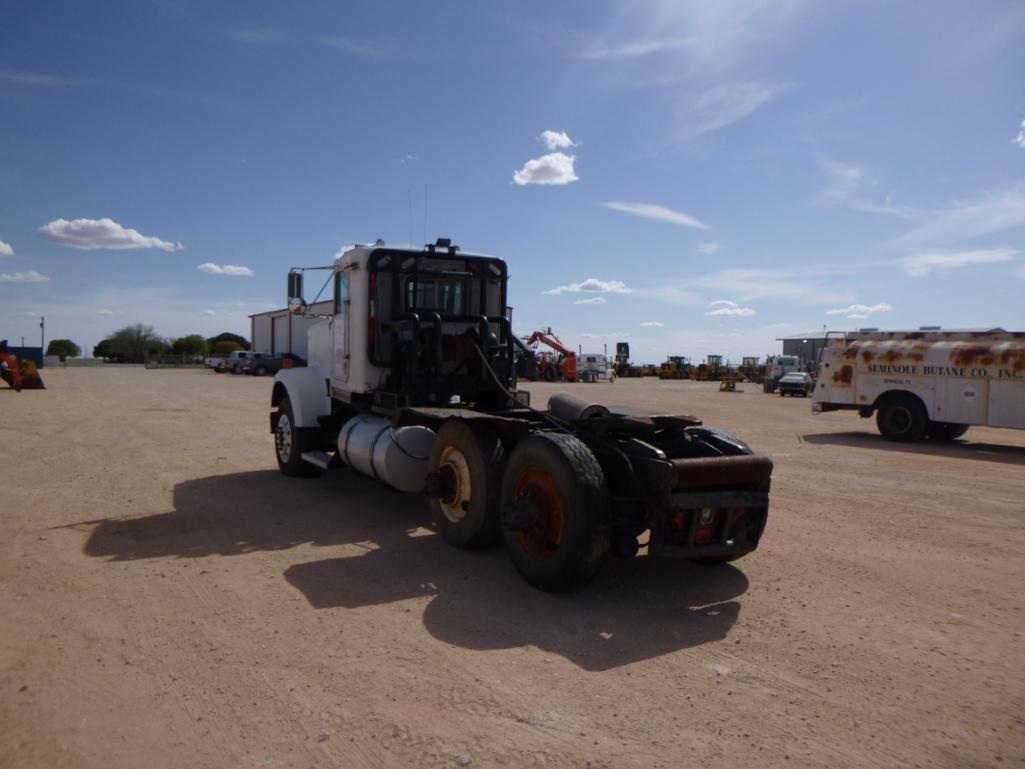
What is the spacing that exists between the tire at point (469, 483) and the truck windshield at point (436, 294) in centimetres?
205

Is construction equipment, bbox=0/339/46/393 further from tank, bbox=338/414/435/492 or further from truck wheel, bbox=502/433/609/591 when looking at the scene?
truck wheel, bbox=502/433/609/591

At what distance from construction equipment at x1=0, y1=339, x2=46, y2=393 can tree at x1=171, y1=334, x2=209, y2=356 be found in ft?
277

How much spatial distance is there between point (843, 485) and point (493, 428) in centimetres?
626

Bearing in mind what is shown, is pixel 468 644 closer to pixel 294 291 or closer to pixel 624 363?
pixel 294 291

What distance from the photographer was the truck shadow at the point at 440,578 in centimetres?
467

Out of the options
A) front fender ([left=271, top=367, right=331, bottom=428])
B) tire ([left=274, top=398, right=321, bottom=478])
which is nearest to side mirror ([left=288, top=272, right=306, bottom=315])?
front fender ([left=271, top=367, right=331, bottom=428])

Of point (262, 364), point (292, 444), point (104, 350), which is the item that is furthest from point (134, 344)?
point (292, 444)

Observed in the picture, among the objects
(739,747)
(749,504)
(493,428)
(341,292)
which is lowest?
(739,747)

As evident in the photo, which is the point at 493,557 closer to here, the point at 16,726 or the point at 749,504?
the point at 749,504

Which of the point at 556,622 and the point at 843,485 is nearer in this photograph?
the point at 556,622

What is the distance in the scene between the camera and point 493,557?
634cm

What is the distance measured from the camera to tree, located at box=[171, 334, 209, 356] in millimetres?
111000

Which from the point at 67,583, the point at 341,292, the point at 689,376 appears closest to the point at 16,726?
the point at 67,583

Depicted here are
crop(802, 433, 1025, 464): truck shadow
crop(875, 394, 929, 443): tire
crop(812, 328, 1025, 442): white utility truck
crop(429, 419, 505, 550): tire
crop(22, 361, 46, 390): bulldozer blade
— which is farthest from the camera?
crop(22, 361, 46, 390): bulldozer blade
